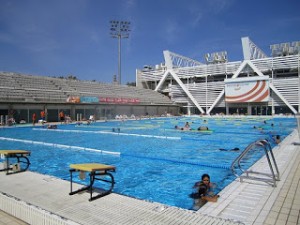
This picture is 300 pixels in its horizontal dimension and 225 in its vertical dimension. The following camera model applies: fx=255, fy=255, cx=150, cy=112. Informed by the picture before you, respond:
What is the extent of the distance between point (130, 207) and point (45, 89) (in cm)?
3073

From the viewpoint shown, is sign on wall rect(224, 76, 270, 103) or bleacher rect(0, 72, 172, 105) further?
sign on wall rect(224, 76, 270, 103)

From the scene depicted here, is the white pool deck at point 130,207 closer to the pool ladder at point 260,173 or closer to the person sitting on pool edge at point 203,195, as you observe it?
the person sitting on pool edge at point 203,195

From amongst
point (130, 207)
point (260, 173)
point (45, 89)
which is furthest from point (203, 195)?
point (45, 89)

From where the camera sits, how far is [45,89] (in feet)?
103

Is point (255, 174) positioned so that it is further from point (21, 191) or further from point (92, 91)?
point (92, 91)

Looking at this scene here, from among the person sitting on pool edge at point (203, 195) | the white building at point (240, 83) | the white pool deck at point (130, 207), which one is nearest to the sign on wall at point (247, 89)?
the white building at point (240, 83)

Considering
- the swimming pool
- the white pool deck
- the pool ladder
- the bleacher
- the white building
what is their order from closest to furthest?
the white pool deck, the pool ladder, the swimming pool, the bleacher, the white building

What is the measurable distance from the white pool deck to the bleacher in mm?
22984

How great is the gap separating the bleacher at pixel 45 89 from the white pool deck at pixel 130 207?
23.0 meters

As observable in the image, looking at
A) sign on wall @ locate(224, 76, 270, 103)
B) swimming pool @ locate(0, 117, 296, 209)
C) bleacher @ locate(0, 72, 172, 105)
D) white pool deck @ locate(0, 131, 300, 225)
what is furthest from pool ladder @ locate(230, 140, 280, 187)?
sign on wall @ locate(224, 76, 270, 103)

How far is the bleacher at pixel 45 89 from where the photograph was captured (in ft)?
87.2

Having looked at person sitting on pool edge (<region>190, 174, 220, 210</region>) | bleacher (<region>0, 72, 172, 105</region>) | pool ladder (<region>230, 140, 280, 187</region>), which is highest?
bleacher (<region>0, 72, 172, 105</region>)

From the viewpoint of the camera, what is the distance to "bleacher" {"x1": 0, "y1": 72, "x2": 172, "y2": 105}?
87.2 feet

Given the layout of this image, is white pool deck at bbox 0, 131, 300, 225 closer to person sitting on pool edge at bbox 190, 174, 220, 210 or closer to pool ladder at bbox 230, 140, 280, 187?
person sitting on pool edge at bbox 190, 174, 220, 210
